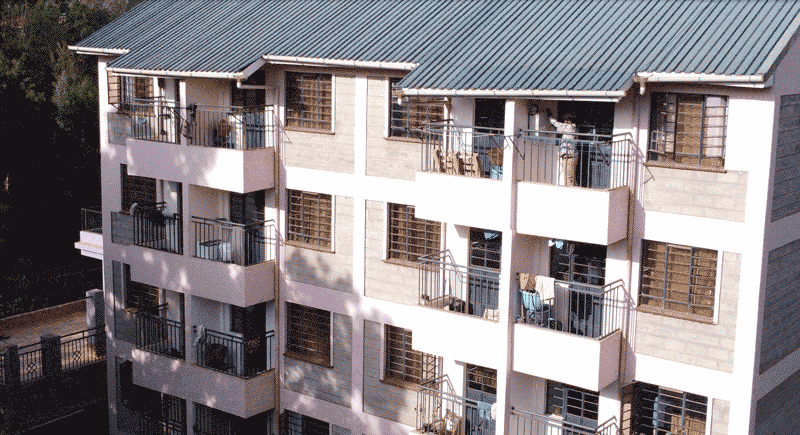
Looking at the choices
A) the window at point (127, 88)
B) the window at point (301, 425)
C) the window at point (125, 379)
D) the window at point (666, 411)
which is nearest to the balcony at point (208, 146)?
the window at point (127, 88)

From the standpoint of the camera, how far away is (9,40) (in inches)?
2185

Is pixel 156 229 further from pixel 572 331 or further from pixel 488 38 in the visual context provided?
pixel 572 331

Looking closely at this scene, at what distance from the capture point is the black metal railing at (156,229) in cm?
2627

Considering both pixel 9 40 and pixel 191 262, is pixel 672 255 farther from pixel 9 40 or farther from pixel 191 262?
pixel 9 40

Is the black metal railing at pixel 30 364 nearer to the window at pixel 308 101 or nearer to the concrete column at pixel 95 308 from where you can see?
the concrete column at pixel 95 308

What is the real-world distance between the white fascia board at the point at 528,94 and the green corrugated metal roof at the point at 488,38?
127 millimetres

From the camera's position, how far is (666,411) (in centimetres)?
1895

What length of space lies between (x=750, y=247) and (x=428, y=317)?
682cm

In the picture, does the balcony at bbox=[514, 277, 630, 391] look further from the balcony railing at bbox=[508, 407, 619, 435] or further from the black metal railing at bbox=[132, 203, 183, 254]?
the black metal railing at bbox=[132, 203, 183, 254]

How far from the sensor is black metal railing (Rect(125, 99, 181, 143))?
83.4ft

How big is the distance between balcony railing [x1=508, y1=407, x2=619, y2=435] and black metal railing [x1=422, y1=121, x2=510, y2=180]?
A: 507 centimetres

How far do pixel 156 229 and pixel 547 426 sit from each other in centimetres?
1256

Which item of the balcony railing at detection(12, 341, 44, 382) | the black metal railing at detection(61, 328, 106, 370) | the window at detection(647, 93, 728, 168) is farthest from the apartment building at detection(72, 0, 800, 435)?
the balcony railing at detection(12, 341, 44, 382)

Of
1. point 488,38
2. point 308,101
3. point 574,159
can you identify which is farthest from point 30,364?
point 574,159
